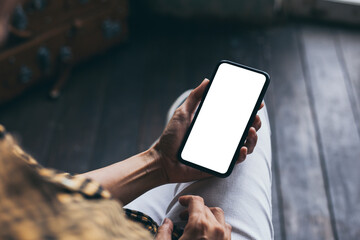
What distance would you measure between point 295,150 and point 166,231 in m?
0.81

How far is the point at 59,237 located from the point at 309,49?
1463mm

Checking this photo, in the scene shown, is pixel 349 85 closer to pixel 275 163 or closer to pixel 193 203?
pixel 275 163

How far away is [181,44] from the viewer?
1704 mm

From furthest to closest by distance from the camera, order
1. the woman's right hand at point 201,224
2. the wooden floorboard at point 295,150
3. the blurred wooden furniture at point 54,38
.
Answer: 1. the blurred wooden furniture at point 54,38
2. the wooden floorboard at point 295,150
3. the woman's right hand at point 201,224

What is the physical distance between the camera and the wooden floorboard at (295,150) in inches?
47.3

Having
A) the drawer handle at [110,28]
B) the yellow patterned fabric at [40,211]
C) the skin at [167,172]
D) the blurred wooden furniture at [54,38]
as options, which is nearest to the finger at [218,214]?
the skin at [167,172]

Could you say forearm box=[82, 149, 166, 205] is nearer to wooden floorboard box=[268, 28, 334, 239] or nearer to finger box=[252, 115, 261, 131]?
finger box=[252, 115, 261, 131]

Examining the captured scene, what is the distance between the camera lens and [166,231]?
0.66 meters

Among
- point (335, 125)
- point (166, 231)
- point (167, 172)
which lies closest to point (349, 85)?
point (335, 125)

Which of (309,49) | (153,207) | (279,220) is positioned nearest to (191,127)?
(153,207)

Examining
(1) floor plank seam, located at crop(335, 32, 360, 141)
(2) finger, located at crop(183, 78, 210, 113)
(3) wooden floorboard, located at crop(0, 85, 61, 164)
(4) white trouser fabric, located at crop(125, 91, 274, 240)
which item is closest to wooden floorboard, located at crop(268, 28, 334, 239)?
(1) floor plank seam, located at crop(335, 32, 360, 141)

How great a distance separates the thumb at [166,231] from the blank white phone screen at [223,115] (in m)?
0.13

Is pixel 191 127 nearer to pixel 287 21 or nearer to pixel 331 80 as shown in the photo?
pixel 331 80

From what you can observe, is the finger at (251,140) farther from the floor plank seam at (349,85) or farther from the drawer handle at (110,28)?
the drawer handle at (110,28)
